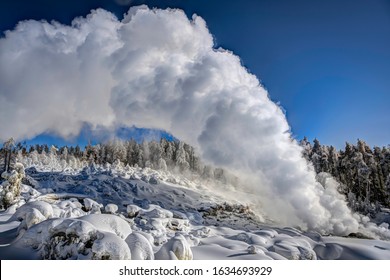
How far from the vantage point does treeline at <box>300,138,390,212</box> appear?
97.7ft

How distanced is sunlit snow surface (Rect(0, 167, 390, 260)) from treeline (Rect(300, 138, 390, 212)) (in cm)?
1610

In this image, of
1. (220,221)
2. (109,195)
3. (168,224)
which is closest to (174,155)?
(109,195)

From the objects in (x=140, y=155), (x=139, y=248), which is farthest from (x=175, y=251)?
(x=140, y=155)

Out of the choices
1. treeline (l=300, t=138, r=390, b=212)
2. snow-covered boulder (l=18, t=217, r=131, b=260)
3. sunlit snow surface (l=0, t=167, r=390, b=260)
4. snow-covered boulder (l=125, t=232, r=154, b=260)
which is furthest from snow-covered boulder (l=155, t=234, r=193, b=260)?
treeline (l=300, t=138, r=390, b=212)

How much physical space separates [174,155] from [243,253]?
4582cm

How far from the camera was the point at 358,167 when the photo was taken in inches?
1180

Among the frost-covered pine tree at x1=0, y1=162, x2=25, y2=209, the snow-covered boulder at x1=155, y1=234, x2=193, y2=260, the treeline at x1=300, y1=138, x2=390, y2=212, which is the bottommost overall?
the snow-covered boulder at x1=155, y1=234, x2=193, y2=260

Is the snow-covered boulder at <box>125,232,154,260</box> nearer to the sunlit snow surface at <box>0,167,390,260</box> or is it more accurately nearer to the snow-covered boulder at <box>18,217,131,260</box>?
the sunlit snow surface at <box>0,167,390,260</box>

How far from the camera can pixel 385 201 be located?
29828mm

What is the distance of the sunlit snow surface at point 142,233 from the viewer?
468 cm

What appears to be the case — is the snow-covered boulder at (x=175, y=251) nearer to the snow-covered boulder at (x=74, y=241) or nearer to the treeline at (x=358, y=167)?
the snow-covered boulder at (x=74, y=241)
